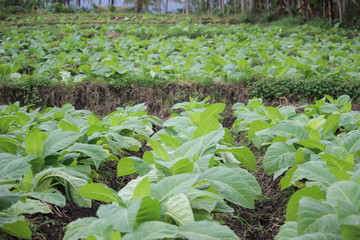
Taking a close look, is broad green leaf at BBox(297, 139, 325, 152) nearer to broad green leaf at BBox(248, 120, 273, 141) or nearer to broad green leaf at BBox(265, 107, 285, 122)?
broad green leaf at BBox(248, 120, 273, 141)

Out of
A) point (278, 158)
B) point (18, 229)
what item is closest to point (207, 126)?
point (278, 158)

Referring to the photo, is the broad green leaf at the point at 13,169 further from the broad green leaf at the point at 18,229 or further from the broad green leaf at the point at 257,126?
the broad green leaf at the point at 257,126

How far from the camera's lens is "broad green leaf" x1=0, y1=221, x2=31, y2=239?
1.60 m

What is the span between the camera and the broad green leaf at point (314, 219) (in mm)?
1469

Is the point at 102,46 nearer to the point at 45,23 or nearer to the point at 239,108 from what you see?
the point at 239,108

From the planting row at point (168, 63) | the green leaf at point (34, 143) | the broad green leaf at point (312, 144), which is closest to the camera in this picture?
the green leaf at point (34, 143)

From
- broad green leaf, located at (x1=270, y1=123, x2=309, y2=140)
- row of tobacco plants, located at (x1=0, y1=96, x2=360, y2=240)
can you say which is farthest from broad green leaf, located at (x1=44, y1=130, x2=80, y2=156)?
broad green leaf, located at (x1=270, y1=123, x2=309, y2=140)

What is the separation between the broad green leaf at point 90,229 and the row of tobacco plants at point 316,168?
0.82 metres

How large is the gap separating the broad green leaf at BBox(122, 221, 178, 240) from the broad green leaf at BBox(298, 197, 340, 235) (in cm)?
56

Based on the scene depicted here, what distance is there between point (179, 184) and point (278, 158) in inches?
46.6

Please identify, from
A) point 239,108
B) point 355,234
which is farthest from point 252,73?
point 355,234

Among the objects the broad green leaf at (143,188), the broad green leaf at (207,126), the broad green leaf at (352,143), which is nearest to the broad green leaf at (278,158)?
the broad green leaf at (352,143)

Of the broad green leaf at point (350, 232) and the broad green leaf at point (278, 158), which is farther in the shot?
the broad green leaf at point (278, 158)

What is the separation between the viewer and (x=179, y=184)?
5.65ft
